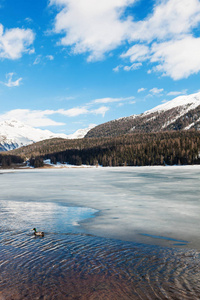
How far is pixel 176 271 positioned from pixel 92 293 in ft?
11.9

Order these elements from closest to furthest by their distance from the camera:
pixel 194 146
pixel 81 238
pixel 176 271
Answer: pixel 176 271 → pixel 81 238 → pixel 194 146

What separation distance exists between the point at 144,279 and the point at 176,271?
150 cm

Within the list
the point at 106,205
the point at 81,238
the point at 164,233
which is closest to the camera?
the point at 81,238

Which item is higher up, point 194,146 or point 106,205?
point 194,146

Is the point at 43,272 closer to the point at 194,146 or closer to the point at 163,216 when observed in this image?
the point at 163,216

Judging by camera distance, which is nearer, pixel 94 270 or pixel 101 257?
pixel 94 270

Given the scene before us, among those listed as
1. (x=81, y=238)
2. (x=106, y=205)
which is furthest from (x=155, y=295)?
(x=106, y=205)

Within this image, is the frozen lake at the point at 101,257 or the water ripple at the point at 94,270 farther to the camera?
the frozen lake at the point at 101,257

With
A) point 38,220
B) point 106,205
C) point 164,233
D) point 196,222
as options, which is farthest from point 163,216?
point 38,220

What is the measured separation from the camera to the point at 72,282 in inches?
345

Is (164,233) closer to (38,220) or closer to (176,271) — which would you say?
(176,271)

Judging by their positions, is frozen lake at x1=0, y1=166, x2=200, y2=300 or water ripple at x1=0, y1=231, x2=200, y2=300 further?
frozen lake at x1=0, y1=166, x2=200, y2=300

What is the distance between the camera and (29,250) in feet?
39.0

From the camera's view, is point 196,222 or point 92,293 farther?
point 196,222
